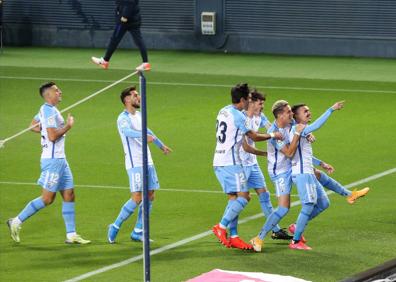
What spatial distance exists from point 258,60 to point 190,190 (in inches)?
573

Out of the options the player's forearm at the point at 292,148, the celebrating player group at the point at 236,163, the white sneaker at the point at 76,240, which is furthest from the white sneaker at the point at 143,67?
the white sneaker at the point at 76,240

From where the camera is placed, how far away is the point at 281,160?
55.2ft

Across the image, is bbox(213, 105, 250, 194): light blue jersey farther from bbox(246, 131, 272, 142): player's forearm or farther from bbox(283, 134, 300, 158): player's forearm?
bbox(283, 134, 300, 158): player's forearm

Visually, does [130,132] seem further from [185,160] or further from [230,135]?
[185,160]

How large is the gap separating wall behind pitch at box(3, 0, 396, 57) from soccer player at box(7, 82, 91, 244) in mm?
18962

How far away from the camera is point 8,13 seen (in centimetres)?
3775

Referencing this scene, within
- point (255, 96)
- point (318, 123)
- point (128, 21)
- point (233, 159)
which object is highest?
point (255, 96)

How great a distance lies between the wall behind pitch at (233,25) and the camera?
34.9 m

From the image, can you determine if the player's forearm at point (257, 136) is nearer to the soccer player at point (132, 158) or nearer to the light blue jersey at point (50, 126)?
the soccer player at point (132, 158)

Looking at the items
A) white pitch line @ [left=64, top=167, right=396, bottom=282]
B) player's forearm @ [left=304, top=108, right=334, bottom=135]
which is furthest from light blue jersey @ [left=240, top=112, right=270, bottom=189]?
white pitch line @ [left=64, top=167, right=396, bottom=282]

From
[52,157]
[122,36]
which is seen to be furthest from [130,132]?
[122,36]

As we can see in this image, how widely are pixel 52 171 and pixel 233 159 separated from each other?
2.31 metres

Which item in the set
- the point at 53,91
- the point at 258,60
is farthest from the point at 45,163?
the point at 258,60

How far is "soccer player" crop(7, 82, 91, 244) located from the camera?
16.9 meters
